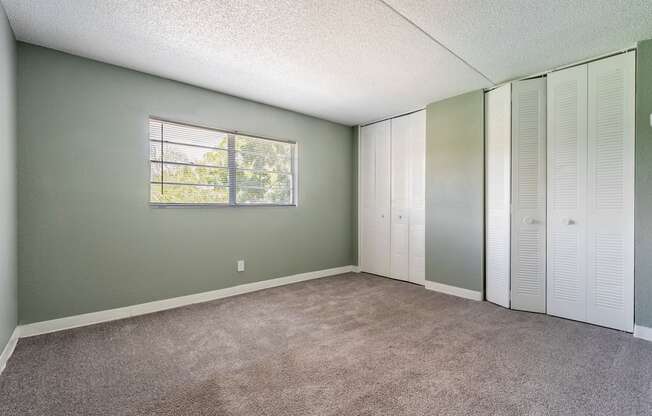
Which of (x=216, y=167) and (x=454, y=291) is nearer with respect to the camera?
(x=216, y=167)

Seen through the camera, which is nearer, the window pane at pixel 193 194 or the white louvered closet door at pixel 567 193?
the white louvered closet door at pixel 567 193

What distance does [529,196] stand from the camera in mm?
3090

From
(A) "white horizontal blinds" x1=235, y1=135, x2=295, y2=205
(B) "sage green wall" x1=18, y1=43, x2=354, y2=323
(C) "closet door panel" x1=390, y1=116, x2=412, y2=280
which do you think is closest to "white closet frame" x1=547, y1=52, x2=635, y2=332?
(C) "closet door panel" x1=390, y1=116, x2=412, y2=280

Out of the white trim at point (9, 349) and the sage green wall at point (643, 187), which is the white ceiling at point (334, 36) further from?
the white trim at point (9, 349)

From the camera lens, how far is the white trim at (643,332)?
2.41m

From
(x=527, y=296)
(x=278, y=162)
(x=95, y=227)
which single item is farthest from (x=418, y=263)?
(x=95, y=227)

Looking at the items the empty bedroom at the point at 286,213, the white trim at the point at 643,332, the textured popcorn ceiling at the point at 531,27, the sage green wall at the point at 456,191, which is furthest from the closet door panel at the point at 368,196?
the white trim at the point at 643,332

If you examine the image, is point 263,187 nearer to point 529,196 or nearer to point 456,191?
point 456,191

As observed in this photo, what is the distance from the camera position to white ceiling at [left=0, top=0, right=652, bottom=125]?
2.06 m

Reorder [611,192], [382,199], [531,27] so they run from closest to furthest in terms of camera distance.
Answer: [531,27]
[611,192]
[382,199]

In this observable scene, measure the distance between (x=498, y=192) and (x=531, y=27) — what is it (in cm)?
164

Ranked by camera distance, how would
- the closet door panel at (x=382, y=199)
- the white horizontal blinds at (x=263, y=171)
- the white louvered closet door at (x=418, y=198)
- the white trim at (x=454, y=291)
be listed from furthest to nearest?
1. the closet door panel at (x=382, y=199)
2. the white louvered closet door at (x=418, y=198)
3. the white horizontal blinds at (x=263, y=171)
4. the white trim at (x=454, y=291)

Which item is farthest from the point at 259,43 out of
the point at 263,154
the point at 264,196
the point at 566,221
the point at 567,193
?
the point at 566,221

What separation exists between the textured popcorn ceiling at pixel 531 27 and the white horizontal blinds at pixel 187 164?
2452 millimetres
